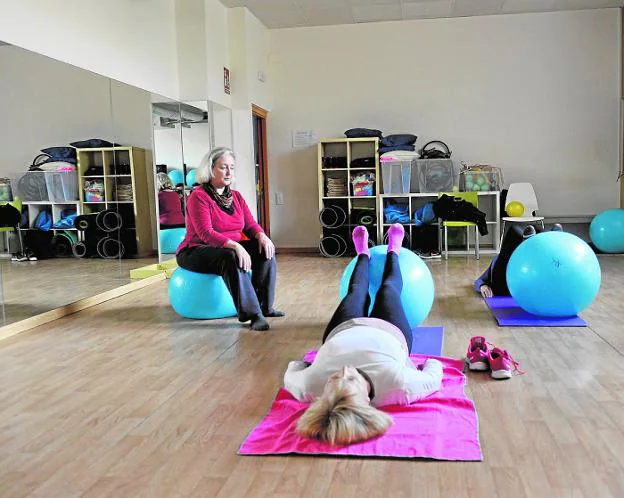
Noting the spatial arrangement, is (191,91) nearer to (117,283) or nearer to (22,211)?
(117,283)

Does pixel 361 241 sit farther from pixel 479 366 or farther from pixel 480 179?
pixel 480 179

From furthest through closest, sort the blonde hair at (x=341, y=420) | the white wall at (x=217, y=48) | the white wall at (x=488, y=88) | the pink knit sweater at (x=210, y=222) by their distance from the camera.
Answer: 1. the white wall at (x=488, y=88)
2. the white wall at (x=217, y=48)
3. the pink knit sweater at (x=210, y=222)
4. the blonde hair at (x=341, y=420)

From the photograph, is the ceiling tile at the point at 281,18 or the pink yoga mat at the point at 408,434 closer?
the pink yoga mat at the point at 408,434

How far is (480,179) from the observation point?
7.88 meters

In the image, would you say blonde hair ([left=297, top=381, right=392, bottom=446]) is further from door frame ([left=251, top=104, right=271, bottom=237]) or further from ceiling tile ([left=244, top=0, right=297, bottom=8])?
door frame ([left=251, top=104, right=271, bottom=237])

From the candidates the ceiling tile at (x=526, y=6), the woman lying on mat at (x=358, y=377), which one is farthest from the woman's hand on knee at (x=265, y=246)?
the ceiling tile at (x=526, y=6)

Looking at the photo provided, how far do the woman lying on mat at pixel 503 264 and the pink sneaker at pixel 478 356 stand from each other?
5.32 ft

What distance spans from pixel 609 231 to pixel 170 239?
4.70 m

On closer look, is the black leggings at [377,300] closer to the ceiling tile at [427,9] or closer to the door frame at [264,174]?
the ceiling tile at [427,9]

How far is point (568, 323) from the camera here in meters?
4.01

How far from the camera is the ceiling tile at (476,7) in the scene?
25.0 feet

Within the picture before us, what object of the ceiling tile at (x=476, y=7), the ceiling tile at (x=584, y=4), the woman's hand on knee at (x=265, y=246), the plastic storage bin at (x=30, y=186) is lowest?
the woman's hand on knee at (x=265, y=246)

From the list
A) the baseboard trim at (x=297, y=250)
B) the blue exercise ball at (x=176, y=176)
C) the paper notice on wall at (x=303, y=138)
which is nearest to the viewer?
the blue exercise ball at (x=176, y=176)

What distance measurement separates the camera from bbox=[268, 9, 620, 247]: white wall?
318 inches
